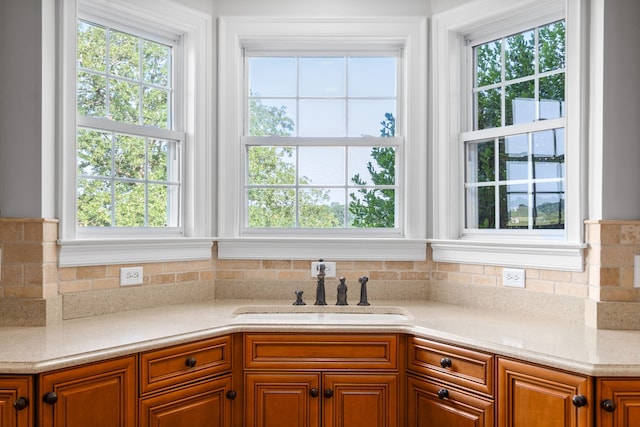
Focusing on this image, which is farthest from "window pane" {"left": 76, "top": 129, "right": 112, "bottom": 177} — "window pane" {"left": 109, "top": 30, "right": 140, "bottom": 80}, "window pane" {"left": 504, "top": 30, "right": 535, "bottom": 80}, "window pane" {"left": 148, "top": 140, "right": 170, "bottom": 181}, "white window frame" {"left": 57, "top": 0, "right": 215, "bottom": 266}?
"window pane" {"left": 504, "top": 30, "right": 535, "bottom": 80}

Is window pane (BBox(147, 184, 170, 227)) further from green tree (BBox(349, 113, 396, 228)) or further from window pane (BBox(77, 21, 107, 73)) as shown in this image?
green tree (BBox(349, 113, 396, 228))

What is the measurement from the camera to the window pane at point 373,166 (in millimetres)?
3312

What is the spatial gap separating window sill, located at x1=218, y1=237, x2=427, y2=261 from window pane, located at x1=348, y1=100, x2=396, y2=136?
67 cm

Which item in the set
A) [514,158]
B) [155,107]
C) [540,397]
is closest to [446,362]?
[540,397]

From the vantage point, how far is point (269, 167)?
10.9 ft

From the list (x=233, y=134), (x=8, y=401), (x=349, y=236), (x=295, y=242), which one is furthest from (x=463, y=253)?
(x=8, y=401)

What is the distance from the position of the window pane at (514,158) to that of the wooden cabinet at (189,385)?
5.49ft

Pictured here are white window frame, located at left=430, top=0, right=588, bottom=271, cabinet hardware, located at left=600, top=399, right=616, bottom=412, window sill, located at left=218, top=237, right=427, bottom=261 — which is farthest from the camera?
window sill, located at left=218, top=237, right=427, bottom=261

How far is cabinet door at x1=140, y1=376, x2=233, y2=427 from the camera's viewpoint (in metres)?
2.18

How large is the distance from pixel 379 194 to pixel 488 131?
72 cm

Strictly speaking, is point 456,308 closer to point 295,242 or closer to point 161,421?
point 295,242

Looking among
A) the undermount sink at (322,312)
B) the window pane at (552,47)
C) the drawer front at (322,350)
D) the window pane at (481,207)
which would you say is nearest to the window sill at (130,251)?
the undermount sink at (322,312)

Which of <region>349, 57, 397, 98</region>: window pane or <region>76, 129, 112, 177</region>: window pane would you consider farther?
<region>349, 57, 397, 98</region>: window pane

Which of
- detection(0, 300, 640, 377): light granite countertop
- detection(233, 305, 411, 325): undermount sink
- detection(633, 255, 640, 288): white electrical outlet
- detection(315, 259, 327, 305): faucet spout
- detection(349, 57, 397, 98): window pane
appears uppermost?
detection(349, 57, 397, 98): window pane
